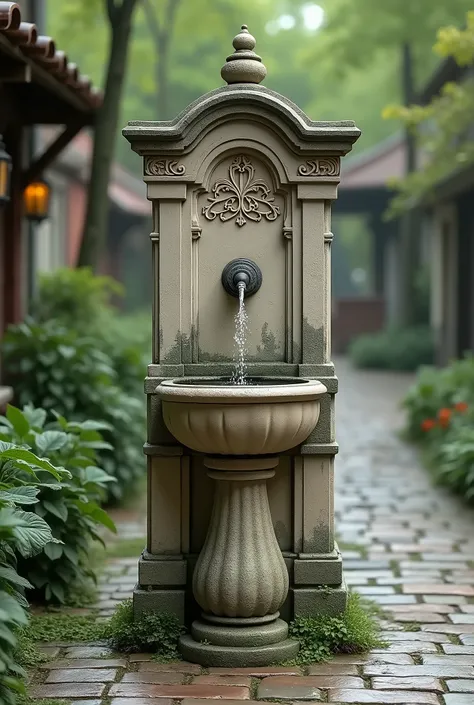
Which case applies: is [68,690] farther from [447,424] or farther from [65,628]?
[447,424]

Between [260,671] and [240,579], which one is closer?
[260,671]

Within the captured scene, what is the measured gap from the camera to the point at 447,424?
36.4 ft

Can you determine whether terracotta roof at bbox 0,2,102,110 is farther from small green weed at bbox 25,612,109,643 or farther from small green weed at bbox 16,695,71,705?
small green weed at bbox 16,695,71,705

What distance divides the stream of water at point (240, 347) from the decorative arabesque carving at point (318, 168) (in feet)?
2.31

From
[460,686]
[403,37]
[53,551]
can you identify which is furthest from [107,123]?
[403,37]

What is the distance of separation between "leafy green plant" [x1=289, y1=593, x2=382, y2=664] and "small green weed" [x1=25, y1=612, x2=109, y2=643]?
1.00m

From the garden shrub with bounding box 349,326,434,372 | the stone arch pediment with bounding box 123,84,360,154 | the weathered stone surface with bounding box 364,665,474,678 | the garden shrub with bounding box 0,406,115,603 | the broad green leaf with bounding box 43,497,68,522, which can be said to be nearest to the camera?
the weathered stone surface with bounding box 364,665,474,678

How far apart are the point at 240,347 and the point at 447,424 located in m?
5.74

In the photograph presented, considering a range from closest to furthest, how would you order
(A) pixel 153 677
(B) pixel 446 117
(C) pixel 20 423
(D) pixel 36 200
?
1. (A) pixel 153 677
2. (C) pixel 20 423
3. (D) pixel 36 200
4. (B) pixel 446 117

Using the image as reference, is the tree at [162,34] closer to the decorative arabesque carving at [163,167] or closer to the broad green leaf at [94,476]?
the broad green leaf at [94,476]

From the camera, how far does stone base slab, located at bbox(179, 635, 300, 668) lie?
17.2 feet

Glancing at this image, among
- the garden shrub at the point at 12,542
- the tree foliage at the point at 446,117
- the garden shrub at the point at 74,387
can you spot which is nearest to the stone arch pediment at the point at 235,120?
→ the garden shrub at the point at 12,542

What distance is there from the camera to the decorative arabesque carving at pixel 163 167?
5637 mm

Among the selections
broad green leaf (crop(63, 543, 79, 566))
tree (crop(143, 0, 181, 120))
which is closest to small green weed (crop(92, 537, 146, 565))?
broad green leaf (crop(63, 543, 79, 566))
